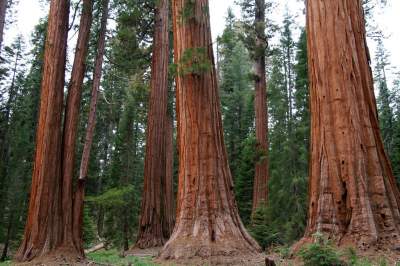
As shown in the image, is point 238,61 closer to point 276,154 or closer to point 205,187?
point 276,154

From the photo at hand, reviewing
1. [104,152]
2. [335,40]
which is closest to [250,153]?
[335,40]

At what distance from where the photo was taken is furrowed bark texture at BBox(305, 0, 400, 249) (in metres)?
5.46

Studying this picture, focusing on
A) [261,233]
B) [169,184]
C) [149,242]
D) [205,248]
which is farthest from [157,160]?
[205,248]

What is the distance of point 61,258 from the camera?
8.92m

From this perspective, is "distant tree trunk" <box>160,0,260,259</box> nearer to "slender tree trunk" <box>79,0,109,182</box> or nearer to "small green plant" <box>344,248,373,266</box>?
"small green plant" <box>344,248,373,266</box>

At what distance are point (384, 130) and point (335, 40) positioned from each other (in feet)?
114

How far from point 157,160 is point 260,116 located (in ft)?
15.9

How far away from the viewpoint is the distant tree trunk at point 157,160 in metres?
14.5

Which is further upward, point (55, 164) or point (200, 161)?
point (55, 164)

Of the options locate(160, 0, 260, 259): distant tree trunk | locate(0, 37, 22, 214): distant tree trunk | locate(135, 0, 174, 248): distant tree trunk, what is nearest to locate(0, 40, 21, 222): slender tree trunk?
locate(0, 37, 22, 214): distant tree trunk

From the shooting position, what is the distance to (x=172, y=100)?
21.4 metres

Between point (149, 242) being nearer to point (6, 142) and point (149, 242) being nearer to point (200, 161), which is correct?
point (200, 161)

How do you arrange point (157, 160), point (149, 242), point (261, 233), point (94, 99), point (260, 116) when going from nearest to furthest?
point (261, 233)
point (94, 99)
point (149, 242)
point (157, 160)
point (260, 116)

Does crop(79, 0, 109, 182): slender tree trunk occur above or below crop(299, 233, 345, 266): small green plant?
above
